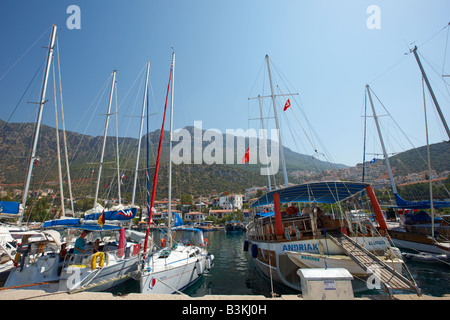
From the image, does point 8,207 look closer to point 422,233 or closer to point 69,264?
point 69,264

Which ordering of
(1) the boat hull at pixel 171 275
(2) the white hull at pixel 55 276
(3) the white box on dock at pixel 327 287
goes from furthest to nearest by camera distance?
1. (2) the white hull at pixel 55 276
2. (1) the boat hull at pixel 171 275
3. (3) the white box on dock at pixel 327 287

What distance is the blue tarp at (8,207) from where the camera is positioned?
Result: 11.9 meters

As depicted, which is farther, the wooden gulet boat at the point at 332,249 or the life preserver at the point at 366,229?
the life preserver at the point at 366,229

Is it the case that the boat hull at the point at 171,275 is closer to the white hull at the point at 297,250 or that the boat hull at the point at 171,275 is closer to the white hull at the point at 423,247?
the white hull at the point at 297,250

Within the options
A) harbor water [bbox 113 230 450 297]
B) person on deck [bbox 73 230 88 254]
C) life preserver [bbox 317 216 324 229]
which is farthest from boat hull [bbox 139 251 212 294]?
life preserver [bbox 317 216 324 229]

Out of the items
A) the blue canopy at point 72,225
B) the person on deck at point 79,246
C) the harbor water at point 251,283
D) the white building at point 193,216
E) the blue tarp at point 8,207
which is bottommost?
the white building at point 193,216

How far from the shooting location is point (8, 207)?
39.9ft

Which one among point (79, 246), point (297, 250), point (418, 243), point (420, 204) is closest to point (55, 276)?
point (79, 246)

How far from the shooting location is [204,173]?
4611 inches

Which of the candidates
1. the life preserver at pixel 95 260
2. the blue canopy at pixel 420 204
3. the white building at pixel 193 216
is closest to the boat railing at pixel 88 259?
the life preserver at pixel 95 260

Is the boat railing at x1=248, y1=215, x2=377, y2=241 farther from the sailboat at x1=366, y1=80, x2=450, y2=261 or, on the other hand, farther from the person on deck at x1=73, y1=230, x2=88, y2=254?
the person on deck at x1=73, y1=230, x2=88, y2=254

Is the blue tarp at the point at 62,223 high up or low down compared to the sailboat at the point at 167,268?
up
